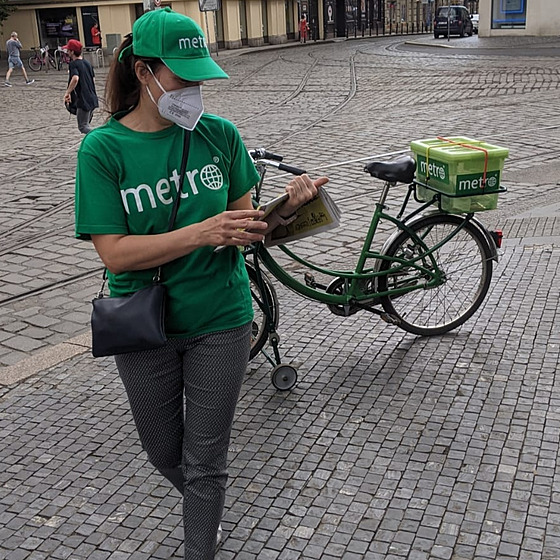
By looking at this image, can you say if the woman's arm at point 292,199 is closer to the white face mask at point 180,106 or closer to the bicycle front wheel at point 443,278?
the white face mask at point 180,106

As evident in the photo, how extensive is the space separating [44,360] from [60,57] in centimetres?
3361

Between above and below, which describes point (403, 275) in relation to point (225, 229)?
below

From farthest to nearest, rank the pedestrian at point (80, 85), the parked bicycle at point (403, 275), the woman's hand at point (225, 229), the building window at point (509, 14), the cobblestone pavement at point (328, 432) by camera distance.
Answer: the building window at point (509, 14)
the pedestrian at point (80, 85)
the parked bicycle at point (403, 275)
the cobblestone pavement at point (328, 432)
the woman's hand at point (225, 229)

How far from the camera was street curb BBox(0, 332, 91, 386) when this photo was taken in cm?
513

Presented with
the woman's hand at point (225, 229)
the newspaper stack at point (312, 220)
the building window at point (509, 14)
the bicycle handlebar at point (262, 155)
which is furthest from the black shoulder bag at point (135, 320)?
the building window at point (509, 14)

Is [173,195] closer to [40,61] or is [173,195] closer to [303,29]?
[40,61]

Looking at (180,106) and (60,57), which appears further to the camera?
(60,57)

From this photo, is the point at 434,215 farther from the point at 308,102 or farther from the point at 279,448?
the point at 308,102

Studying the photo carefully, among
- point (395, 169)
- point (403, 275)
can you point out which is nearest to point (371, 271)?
point (403, 275)

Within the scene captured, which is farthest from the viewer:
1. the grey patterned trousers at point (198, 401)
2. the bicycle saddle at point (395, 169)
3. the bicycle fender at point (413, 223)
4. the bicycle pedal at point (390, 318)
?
the bicycle pedal at point (390, 318)

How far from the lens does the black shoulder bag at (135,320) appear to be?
2.78 metres

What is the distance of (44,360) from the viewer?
534 cm

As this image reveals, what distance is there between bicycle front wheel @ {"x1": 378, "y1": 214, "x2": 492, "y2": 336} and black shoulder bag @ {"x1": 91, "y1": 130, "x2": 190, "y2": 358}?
2.55 meters

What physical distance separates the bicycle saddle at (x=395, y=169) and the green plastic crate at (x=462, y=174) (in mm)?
198
